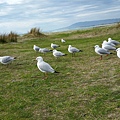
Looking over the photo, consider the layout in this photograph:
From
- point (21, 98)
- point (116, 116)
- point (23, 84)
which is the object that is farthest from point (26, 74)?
point (116, 116)

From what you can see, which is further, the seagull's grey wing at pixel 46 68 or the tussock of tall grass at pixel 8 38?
the tussock of tall grass at pixel 8 38

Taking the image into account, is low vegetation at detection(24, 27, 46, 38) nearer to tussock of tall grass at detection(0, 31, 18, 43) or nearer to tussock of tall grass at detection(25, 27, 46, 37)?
tussock of tall grass at detection(25, 27, 46, 37)

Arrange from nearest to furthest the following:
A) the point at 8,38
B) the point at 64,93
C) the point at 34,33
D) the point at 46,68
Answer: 1. the point at 64,93
2. the point at 46,68
3. the point at 8,38
4. the point at 34,33

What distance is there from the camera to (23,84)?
832 centimetres

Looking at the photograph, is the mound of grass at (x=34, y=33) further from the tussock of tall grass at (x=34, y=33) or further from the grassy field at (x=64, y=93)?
the grassy field at (x=64, y=93)

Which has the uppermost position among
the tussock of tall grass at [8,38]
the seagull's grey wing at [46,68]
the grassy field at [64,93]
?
the tussock of tall grass at [8,38]

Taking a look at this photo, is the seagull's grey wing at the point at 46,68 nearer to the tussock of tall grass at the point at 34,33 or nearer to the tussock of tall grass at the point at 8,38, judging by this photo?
the tussock of tall grass at the point at 8,38

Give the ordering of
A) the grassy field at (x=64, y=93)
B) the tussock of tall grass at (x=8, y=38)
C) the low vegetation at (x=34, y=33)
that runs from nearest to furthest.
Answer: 1. the grassy field at (x=64, y=93)
2. the tussock of tall grass at (x=8, y=38)
3. the low vegetation at (x=34, y=33)

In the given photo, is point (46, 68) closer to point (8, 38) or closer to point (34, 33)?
point (8, 38)

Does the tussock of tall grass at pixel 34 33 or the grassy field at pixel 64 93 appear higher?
the tussock of tall grass at pixel 34 33

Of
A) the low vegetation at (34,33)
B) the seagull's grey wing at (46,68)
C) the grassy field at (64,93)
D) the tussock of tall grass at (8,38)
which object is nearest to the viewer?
the grassy field at (64,93)

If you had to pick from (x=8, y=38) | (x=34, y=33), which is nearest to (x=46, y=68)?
(x=8, y=38)

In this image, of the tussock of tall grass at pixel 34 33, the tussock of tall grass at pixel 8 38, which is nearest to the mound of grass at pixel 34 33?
the tussock of tall grass at pixel 34 33

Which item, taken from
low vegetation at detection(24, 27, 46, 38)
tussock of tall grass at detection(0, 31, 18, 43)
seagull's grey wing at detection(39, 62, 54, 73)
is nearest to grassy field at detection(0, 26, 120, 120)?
seagull's grey wing at detection(39, 62, 54, 73)
